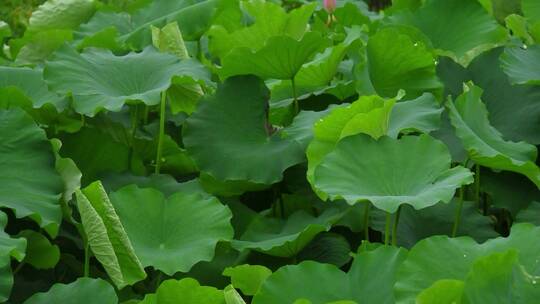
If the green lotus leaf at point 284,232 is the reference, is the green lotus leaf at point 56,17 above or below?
below

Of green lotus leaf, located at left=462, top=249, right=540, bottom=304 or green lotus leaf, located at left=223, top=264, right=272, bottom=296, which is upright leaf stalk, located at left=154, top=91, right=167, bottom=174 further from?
green lotus leaf, located at left=462, top=249, right=540, bottom=304

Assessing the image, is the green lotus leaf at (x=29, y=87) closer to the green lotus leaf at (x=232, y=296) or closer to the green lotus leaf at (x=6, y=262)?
the green lotus leaf at (x=6, y=262)

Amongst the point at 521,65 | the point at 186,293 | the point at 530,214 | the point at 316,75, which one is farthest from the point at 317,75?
the point at 186,293

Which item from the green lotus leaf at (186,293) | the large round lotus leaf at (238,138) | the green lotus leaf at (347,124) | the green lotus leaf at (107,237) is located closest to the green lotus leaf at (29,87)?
the large round lotus leaf at (238,138)

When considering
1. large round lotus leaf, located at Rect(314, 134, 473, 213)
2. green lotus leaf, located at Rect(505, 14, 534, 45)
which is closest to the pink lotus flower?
green lotus leaf, located at Rect(505, 14, 534, 45)

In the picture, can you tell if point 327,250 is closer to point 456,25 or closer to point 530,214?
point 530,214

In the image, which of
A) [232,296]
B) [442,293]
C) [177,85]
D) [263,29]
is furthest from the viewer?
[263,29]
